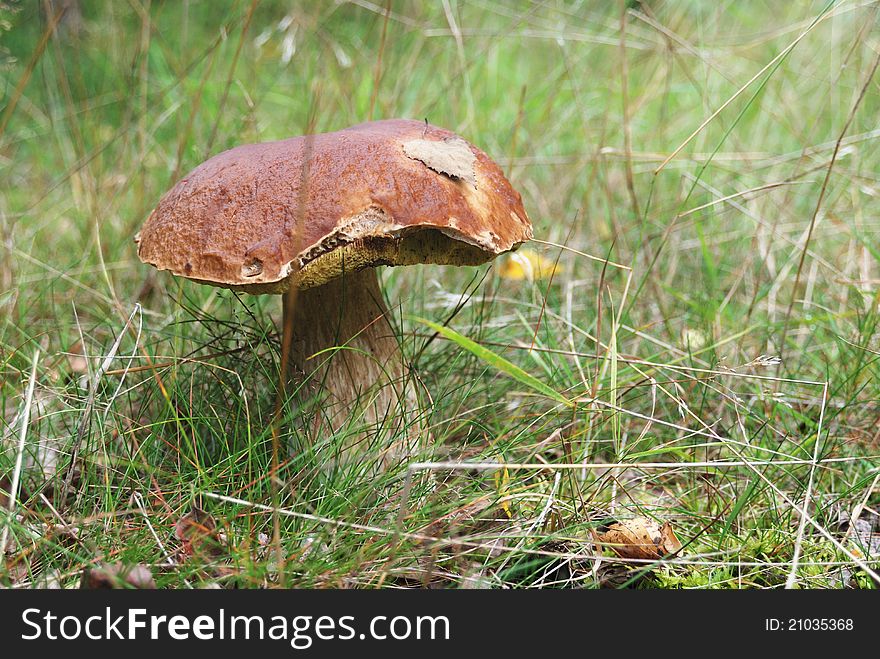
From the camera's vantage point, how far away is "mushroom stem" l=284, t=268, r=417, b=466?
172 cm

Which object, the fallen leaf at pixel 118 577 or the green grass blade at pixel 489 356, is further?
the green grass blade at pixel 489 356

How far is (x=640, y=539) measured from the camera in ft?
4.74

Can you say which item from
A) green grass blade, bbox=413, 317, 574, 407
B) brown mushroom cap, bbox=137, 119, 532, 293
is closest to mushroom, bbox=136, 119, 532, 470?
brown mushroom cap, bbox=137, 119, 532, 293

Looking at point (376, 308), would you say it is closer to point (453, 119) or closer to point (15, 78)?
point (453, 119)

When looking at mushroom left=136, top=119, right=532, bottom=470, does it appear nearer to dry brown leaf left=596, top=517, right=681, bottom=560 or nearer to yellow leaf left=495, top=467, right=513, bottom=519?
yellow leaf left=495, top=467, right=513, bottom=519

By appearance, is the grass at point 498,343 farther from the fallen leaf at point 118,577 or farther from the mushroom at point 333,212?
the mushroom at point 333,212

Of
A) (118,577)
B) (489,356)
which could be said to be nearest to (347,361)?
(489,356)

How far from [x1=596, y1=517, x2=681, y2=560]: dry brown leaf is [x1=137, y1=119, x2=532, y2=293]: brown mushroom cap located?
63 centimetres

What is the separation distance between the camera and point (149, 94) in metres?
3.55

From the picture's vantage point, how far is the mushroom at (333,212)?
1.34 meters

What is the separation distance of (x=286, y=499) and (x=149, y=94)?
278 centimetres

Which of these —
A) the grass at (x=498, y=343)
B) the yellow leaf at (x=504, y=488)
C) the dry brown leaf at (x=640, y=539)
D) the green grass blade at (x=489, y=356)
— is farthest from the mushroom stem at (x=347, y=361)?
the dry brown leaf at (x=640, y=539)

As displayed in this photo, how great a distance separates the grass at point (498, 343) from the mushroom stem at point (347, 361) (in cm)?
7
